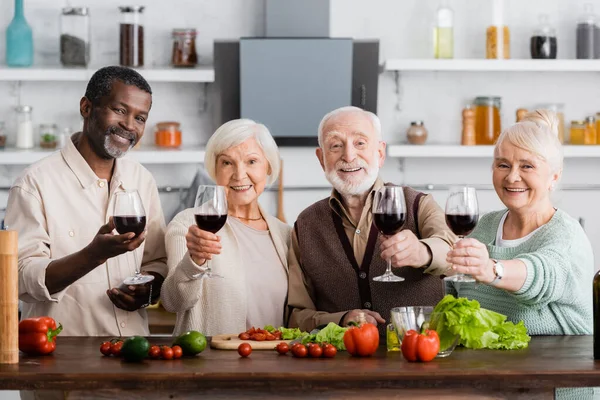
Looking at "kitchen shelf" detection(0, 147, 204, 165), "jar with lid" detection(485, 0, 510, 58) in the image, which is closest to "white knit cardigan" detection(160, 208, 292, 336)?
"kitchen shelf" detection(0, 147, 204, 165)

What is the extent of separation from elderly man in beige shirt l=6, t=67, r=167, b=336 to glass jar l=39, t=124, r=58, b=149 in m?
2.26

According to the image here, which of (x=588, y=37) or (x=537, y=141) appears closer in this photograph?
(x=537, y=141)

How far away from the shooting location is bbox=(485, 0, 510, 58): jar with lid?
5258 millimetres

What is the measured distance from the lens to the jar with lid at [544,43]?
5.25 metres

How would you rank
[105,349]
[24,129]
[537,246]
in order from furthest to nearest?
[24,129] < [537,246] < [105,349]

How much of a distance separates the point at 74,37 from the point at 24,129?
1.87 feet

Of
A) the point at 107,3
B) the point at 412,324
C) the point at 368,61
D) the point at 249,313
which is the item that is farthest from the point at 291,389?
the point at 107,3

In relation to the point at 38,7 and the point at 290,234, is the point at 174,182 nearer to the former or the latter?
the point at 38,7

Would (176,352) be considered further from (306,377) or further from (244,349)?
(306,377)

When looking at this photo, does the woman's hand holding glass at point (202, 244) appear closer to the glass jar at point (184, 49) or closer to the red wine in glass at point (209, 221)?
the red wine in glass at point (209, 221)

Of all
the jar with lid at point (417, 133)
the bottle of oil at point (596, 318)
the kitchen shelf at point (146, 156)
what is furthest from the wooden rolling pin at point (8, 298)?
the jar with lid at point (417, 133)

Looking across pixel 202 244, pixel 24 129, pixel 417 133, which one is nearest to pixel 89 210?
pixel 202 244

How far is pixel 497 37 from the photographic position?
526 cm

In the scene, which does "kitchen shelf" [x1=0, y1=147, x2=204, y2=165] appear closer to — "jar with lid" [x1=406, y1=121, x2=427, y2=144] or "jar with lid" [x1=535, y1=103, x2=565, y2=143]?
"jar with lid" [x1=406, y1=121, x2=427, y2=144]
